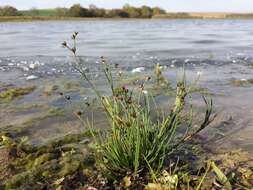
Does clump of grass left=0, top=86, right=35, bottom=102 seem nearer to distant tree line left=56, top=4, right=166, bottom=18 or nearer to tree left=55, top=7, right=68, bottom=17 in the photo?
distant tree line left=56, top=4, right=166, bottom=18

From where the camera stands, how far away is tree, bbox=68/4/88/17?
60281 mm

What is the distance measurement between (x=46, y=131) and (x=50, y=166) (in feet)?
3.85

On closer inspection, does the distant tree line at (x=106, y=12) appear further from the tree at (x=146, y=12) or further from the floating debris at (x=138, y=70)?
the floating debris at (x=138, y=70)

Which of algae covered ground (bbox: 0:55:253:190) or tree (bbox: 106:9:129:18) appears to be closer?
algae covered ground (bbox: 0:55:253:190)

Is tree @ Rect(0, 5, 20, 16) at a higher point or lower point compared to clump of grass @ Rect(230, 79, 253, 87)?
lower

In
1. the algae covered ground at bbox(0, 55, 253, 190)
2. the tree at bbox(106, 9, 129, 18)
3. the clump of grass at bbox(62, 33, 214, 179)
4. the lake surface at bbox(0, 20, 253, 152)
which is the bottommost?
the tree at bbox(106, 9, 129, 18)

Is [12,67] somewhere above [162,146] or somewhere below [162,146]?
below

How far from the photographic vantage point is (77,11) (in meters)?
60.5

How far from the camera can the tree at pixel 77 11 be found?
60281mm

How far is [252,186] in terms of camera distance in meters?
3.46

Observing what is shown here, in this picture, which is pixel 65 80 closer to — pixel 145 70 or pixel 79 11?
pixel 145 70

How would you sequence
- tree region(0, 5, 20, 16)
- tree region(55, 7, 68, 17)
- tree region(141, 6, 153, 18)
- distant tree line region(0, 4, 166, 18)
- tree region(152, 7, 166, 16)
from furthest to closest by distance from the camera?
tree region(152, 7, 166, 16)
tree region(141, 6, 153, 18)
tree region(55, 7, 68, 17)
distant tree line region(0, 4, 166, 18)
tree region(0, 5, 20, 16)

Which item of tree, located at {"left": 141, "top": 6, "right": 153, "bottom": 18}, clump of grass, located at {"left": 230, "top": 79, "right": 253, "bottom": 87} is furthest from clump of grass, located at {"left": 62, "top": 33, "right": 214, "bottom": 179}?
tree, located at {"left": 141, "top": 6, "right": 153, "bottom": 18}

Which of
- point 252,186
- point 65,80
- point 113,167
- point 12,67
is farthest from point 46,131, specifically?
point 12,67
